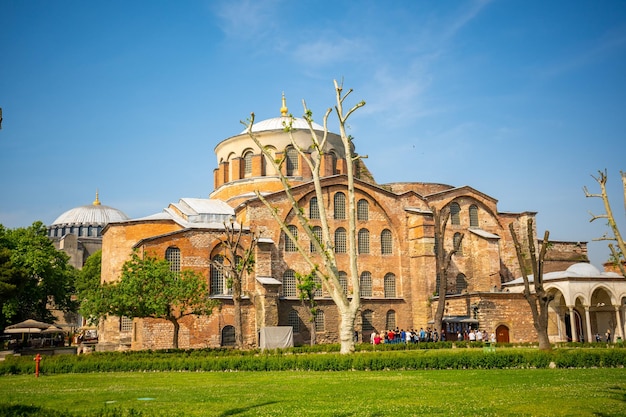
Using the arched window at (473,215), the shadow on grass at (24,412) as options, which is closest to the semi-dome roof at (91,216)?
the arched window at (473,215)

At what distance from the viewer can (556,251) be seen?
151ft

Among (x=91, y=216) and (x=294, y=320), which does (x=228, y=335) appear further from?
(x=91, y=216)

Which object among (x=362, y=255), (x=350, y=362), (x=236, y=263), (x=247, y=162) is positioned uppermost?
(x=247, y=162)

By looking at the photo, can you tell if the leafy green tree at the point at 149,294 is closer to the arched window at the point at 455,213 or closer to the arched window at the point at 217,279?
the arched window at the point at 217,279

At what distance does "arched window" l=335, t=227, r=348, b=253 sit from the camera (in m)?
39.8

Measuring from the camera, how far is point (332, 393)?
45.9 feet

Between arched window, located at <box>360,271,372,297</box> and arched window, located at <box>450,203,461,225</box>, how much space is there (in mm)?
7749

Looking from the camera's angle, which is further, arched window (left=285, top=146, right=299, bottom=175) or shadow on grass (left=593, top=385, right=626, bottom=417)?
arched window (left=285, top=146, right=299, bottom=175)

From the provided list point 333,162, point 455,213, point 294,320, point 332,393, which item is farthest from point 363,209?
point 332,393

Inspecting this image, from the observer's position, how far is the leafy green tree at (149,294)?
29.4 meters

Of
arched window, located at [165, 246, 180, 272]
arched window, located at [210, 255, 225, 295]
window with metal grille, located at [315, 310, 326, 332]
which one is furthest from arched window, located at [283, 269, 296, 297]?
arched window, located at [165, 246, 180, 272]

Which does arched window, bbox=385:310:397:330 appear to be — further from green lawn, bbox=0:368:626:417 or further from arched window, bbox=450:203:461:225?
green lawn, bbox=0:368:626:417

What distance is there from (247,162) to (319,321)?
13.5m

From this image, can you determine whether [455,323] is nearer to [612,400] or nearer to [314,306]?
[314,306]
